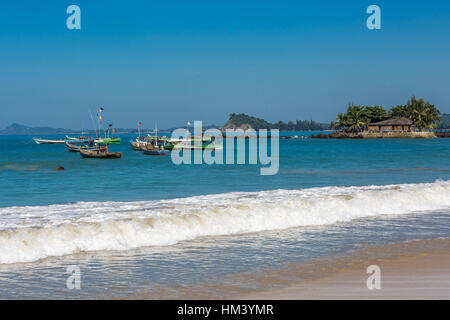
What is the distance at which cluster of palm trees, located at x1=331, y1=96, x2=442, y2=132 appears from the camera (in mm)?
152375

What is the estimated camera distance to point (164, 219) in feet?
41.2

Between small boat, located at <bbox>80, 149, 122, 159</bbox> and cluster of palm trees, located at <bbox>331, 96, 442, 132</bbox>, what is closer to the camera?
small boat, located at <bbox>80, 149, 122, 159</bbox>

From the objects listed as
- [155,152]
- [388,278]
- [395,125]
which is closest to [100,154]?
[155,152]

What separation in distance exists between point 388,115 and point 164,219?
17770cm

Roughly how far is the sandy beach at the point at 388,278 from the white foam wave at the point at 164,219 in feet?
12.9

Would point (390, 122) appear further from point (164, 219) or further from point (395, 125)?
point (164, 219)

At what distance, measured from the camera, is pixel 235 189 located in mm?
27438

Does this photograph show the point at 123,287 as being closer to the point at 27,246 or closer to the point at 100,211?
the point at 27,246

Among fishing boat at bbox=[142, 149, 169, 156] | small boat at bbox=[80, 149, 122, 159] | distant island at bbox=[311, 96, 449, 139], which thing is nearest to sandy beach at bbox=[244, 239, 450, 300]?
small boat at bbox=[80, 149, 122, 159]

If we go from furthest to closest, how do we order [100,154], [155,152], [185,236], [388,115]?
→ 1. [388,115]
2. [155,152]
3. [100,154]
4. [185,236]

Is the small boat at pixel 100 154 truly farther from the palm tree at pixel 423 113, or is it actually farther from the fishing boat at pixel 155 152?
the palm tree at pixel 423 113

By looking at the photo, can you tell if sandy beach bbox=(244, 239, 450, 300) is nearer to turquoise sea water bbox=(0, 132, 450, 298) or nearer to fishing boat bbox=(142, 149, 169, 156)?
turquoise sea water bbox=(0, 132, 450, 298)

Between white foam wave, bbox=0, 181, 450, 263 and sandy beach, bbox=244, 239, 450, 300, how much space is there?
3.94 metres
